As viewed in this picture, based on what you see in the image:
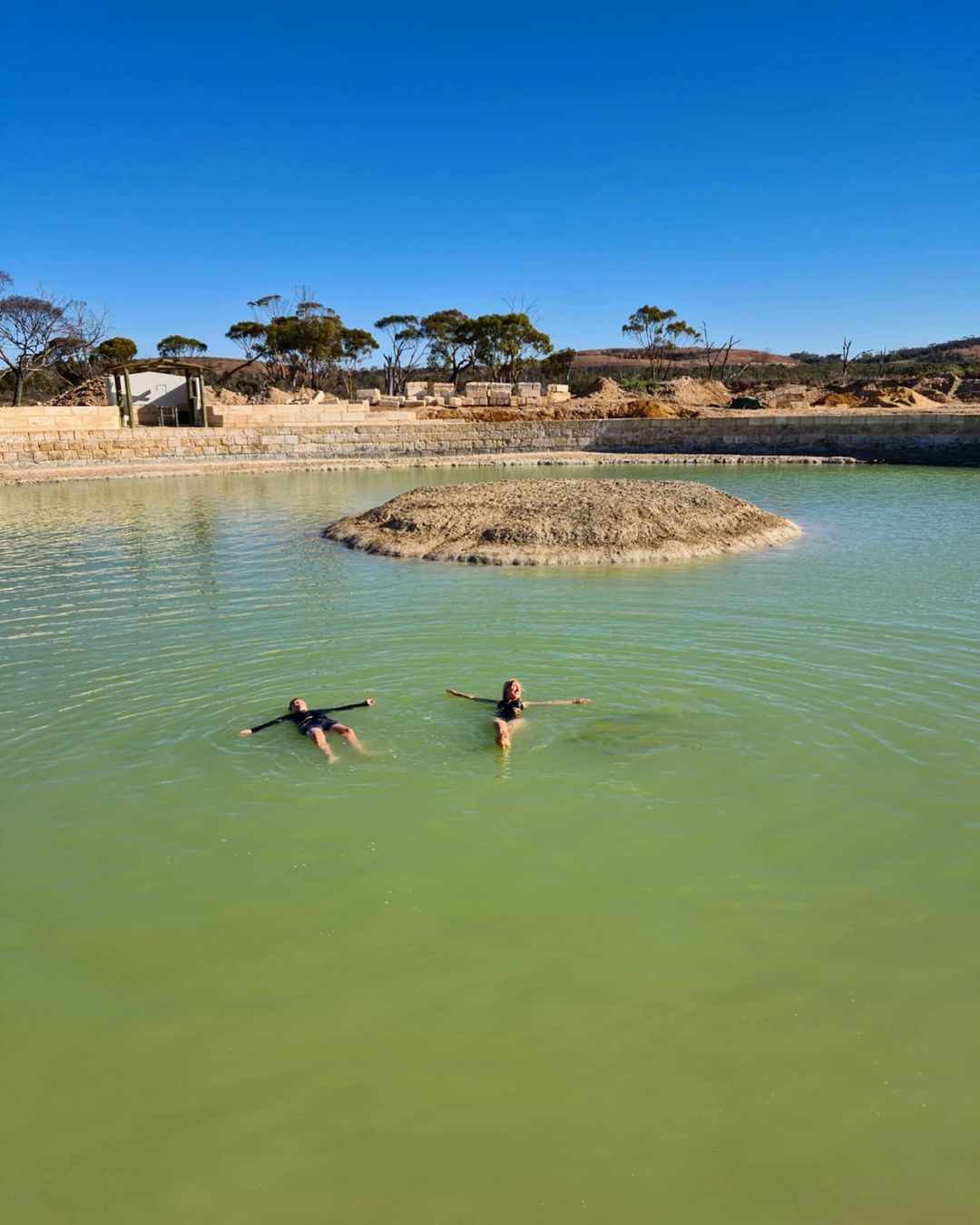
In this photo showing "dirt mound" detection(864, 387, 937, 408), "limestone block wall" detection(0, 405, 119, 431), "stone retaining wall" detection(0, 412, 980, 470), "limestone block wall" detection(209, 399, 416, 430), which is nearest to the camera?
"stone retaining wall" detection(0, 412, 980, 470)

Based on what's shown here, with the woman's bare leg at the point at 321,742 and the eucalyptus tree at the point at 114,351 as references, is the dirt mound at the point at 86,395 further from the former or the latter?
the woman's bare leg at the point at 321,742

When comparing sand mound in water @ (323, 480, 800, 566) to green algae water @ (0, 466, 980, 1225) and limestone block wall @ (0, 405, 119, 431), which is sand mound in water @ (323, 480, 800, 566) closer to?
green algae water @ (0, 466, 980, 1225)

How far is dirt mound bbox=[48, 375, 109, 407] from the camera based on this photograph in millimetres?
44031

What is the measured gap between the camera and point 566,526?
14719 mm

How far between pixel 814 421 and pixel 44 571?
1199 inches

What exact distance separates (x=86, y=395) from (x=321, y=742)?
1762 inches

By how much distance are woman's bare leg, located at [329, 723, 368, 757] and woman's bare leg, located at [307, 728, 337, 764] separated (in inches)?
4.8

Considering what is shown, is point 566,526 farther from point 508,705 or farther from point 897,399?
point 897,399

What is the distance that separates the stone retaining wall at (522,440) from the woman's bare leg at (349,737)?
100 feet

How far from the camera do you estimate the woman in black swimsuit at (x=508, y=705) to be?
634cm

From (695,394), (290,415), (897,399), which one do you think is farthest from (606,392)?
(290,415)

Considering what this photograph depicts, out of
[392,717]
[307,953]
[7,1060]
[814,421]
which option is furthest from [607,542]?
[814,421]

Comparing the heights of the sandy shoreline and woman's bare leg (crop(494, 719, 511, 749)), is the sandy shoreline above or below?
above

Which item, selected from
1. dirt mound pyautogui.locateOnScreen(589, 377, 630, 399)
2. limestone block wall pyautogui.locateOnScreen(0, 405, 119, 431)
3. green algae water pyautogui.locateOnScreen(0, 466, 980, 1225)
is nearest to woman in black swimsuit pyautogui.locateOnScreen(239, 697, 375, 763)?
green algae water pyautogui.locateOnScreen(0, 466, 980, 1225)
